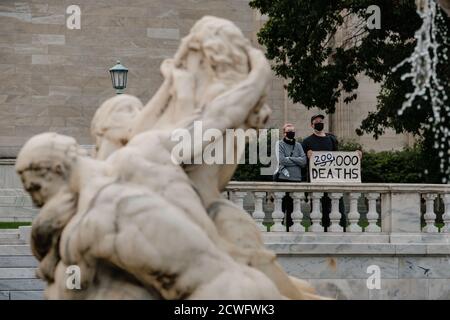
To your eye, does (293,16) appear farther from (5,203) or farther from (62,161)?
Answer: (62,161)

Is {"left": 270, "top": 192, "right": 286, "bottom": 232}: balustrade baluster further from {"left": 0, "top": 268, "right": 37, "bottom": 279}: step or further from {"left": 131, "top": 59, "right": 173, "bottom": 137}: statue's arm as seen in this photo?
{"left": 131, "top": 59, "right": 173, "bottom": 137}: statue's arm

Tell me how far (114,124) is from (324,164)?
939 centimetres

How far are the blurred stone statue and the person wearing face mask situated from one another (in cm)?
879

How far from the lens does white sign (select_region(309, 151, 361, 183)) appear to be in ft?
65.2

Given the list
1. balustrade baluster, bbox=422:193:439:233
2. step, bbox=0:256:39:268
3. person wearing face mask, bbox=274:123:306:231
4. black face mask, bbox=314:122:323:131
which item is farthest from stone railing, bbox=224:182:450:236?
step, bbox=0:256:39:268

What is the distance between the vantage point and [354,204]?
63.6ft

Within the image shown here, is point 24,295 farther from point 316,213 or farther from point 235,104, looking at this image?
point 235,104

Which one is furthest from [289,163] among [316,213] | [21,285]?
[21,285]

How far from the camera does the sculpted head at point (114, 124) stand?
10805 mm

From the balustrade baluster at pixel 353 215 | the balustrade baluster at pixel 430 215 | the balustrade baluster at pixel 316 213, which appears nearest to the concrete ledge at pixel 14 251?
the balustrade baluster at pixel 316 213

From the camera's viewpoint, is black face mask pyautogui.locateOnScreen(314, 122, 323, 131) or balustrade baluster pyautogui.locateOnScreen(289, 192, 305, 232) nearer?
balustrade baluster pyautogui.locateOnScreen(289, 192, 305, 232)
